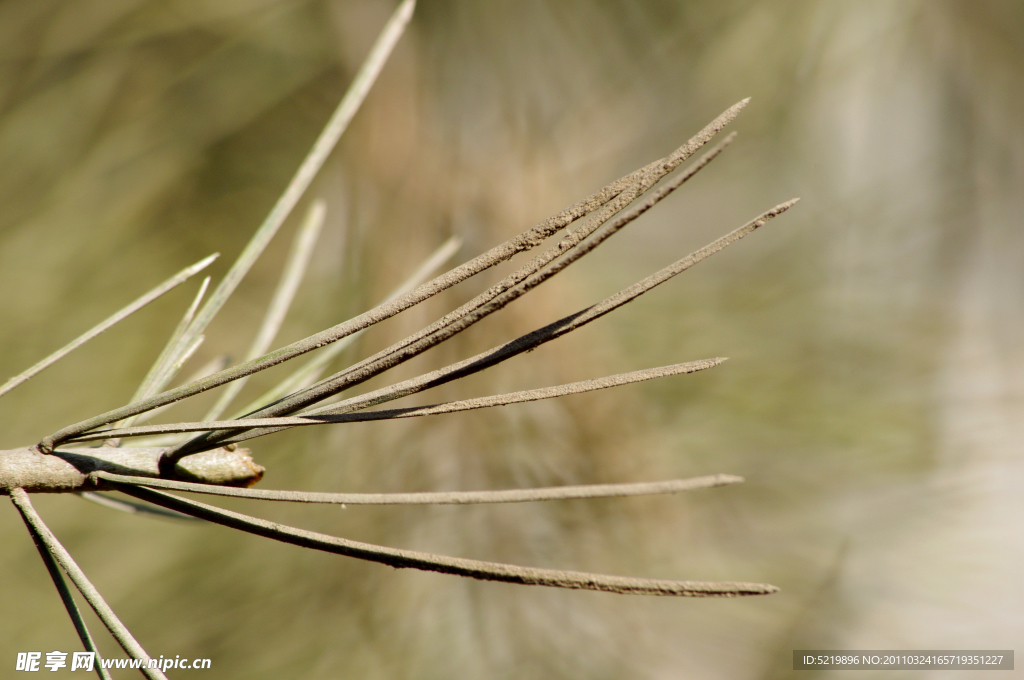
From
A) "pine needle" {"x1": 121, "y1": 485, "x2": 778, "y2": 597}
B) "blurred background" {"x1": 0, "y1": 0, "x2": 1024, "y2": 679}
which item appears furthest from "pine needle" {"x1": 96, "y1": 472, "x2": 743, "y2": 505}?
"blurred background" {"x1": 0, "y1": 0, "x2": 1024, "y2": 679}

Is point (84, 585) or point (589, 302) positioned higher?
point (589, 302)

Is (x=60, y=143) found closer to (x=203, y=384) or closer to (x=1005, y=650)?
(x=203, y=384)

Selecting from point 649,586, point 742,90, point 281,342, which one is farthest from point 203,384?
point 742,90

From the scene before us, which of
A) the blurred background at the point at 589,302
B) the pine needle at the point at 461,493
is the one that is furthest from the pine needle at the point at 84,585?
the blurred background at the point at 589,302

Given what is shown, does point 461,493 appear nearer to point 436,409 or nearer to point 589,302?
point 436,409

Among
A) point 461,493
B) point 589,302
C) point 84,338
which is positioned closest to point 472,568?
point 461,493

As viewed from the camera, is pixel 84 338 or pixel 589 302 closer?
pixel 84 338

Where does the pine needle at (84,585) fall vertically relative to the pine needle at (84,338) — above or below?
below

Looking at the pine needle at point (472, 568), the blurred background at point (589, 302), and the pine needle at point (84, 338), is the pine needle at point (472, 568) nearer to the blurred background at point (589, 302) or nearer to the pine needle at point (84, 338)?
the pine needle at point (84, 338)
